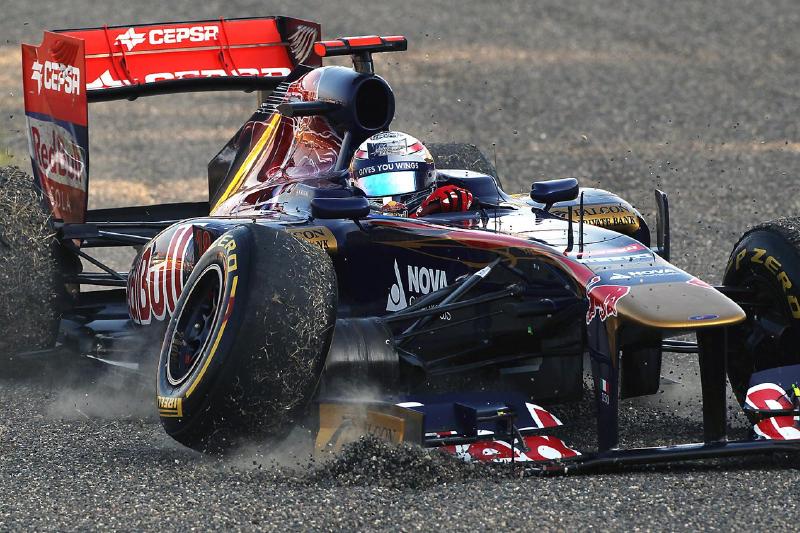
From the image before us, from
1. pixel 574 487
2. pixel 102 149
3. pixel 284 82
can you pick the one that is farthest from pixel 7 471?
pixel 102 149

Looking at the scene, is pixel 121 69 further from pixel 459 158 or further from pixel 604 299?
pixel 604 299

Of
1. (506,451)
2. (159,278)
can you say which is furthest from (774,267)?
(159,278)

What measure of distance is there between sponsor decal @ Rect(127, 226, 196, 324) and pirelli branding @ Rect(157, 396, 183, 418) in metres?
1.57

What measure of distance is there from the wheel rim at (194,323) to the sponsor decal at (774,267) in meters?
2.70

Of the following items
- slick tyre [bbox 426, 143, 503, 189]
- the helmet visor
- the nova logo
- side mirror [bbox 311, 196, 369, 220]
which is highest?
side mirror [bbox 311, 196, 369, 220]

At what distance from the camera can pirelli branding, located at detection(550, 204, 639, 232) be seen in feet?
28.2

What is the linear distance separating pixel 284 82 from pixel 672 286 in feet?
13.6

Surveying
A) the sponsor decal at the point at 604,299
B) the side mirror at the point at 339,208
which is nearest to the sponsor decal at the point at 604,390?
the sponsor decal at the point at 604,299

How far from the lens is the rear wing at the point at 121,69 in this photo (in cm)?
923

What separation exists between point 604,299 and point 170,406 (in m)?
1.93

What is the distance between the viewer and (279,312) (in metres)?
6.18

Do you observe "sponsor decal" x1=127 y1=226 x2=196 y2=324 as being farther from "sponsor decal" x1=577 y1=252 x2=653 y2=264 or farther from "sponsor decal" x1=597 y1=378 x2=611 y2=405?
"sponsor decal" x1=597 y1=378 x2=611 y2=405

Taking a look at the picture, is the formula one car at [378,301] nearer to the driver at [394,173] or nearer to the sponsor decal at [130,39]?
the driver at [394,173]

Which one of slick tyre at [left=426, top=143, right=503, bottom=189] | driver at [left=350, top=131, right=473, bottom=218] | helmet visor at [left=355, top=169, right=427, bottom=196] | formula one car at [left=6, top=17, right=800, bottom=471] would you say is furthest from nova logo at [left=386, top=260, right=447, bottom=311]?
slick tyre at [left=426, top=143, right=503, bottom=189]
